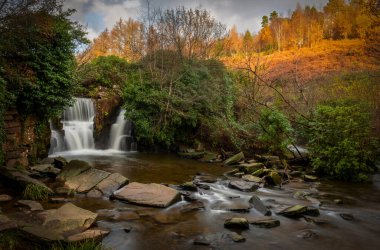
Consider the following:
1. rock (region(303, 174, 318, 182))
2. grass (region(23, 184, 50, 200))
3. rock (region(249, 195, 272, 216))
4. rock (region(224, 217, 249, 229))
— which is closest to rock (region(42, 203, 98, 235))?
grass (region(23, 184, 50, 200))

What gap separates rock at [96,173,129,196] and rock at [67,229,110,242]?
3.01 metres

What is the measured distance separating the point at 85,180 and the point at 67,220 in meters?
3.56

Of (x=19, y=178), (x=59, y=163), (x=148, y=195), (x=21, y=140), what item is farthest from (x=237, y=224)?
(x=21, y=140)

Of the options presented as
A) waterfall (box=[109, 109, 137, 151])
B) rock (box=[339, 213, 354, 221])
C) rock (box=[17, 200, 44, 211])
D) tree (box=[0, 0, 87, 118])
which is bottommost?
rock (box=[339, 213, 354, 221])

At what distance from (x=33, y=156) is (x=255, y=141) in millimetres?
11679

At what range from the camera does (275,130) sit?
16031 mm

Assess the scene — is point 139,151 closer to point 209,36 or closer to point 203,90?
point 203,90

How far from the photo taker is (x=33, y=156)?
1299 cm

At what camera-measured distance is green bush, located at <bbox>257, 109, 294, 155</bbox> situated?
51.6 ft

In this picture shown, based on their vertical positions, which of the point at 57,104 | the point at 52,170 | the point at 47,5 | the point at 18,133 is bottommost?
the point at 52,170

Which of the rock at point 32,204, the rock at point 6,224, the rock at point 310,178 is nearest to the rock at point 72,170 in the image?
the rock at point 32,204

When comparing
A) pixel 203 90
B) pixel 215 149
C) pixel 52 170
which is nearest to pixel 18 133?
pixel 52 170

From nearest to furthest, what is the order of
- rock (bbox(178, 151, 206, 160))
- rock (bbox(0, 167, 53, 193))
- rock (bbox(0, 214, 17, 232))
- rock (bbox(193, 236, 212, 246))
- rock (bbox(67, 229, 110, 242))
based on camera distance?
rock (bbox(0, 214, 17, 232)), rock (bbox(67, 229, 110, 242)), rock (bbox(193, 236, 212, 246)), rock (bbox(0, 167, 53, 193)), rock (bbox(178, 151, 206, 160))

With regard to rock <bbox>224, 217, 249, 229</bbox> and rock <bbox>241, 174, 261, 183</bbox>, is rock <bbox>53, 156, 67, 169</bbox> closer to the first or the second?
rock <bbox>241, 174, 261, 183</bbox>
